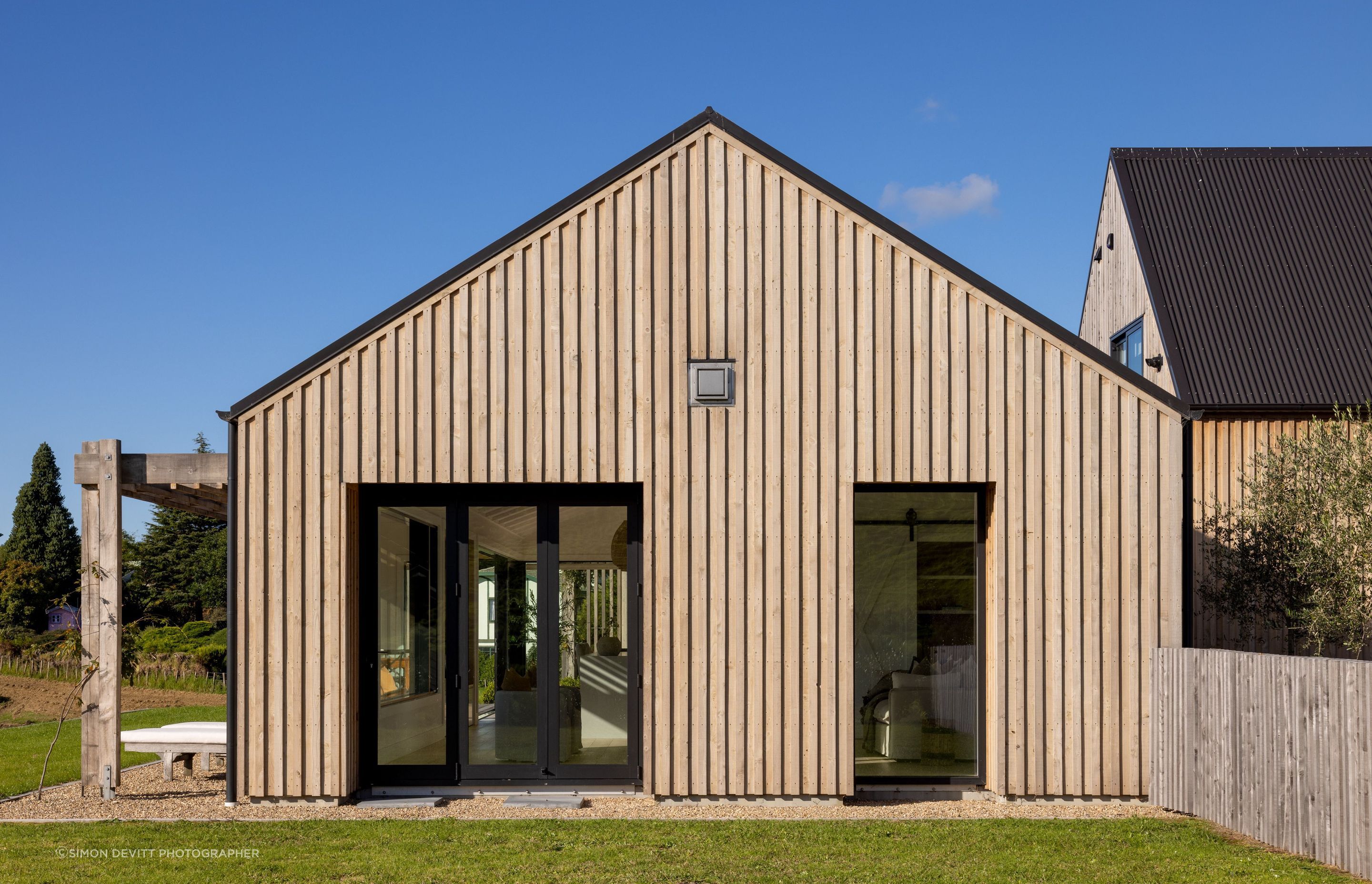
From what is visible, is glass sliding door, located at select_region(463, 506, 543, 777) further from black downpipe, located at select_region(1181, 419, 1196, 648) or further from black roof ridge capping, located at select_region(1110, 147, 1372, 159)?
black roof ridge capping, located at select_region(1110, 147, 1372, 159)

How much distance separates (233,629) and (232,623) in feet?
0.31

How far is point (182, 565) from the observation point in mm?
40969

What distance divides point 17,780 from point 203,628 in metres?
22.2

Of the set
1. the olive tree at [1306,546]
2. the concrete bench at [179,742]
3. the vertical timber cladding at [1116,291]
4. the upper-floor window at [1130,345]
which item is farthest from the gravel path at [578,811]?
the upper-floor window at [1130,345]

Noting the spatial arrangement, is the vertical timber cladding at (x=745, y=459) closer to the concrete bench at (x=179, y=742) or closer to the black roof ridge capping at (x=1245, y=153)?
the concrete bench at (x=179, y=742)

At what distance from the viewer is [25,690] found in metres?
22.4

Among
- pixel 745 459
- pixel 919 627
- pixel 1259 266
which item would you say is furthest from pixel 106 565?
pixel 1259 266

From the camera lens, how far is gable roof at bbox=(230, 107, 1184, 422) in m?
10.1

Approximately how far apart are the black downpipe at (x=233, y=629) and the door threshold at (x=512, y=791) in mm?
1209

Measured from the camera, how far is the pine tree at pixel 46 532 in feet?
133

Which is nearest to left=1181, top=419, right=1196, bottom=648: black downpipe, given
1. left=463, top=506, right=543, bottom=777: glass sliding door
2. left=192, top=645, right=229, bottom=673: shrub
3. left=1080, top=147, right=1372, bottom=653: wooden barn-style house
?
left=1080, top=147, right=1372, bottom=653: wooden barn-style house

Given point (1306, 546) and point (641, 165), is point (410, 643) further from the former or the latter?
point (1306, 546)

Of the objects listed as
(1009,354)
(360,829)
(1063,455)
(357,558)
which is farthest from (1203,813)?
(357,558)

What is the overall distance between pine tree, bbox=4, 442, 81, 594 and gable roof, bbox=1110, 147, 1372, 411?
3798cm
